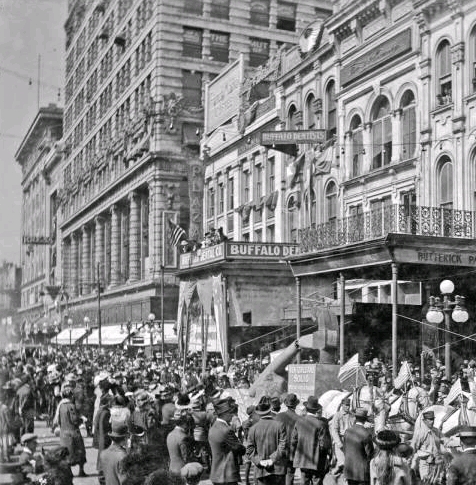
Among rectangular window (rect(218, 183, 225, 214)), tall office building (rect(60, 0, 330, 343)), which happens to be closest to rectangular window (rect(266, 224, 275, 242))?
rectangular window (rect(218, 183, 225, 214))

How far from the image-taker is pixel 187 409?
14.8 meters

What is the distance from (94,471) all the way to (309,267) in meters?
12.8

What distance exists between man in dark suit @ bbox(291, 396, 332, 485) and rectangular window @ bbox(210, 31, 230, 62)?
53146 millimetres

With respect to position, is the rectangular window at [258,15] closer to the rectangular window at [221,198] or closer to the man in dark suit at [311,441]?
the rectangular window at [221,198]

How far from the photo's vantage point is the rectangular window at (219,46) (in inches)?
2486

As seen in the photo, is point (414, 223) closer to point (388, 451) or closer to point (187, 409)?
point (187, 409)

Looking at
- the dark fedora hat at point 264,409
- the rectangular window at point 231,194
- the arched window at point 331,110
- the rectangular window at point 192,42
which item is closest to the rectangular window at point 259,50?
the rectangular window at point 192,42

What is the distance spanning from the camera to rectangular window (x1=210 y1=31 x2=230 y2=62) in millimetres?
63156

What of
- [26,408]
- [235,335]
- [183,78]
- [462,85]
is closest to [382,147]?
[462,85]

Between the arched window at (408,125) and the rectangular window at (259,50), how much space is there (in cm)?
3454

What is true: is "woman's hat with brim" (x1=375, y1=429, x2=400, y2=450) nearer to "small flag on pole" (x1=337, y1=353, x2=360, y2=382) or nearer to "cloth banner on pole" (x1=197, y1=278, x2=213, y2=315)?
"small flag on pole" (x1=337, y1=353, x2=360, y2=382)

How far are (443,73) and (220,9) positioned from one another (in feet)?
122

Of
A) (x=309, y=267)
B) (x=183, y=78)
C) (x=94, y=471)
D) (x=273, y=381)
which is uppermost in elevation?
(x=183, y=78)

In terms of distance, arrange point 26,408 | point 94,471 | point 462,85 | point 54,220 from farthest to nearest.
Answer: point 54,220 → point 462,85 → point 26,408 → point 94,471
